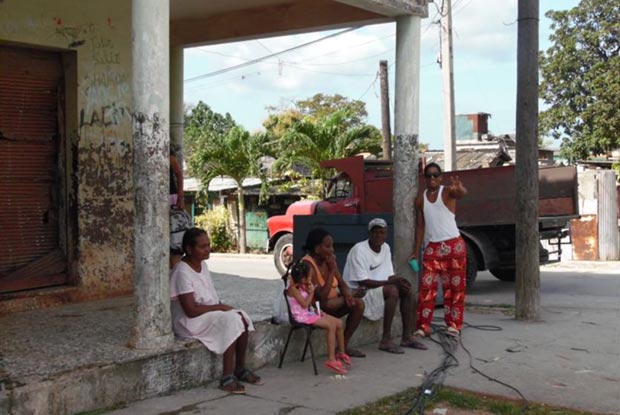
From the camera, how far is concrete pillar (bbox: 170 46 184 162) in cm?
1105

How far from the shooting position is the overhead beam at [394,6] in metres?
7.69

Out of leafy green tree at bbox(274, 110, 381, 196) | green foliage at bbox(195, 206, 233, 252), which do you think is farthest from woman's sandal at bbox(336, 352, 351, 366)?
green foliage at bbox(195, 206, 233, 252)

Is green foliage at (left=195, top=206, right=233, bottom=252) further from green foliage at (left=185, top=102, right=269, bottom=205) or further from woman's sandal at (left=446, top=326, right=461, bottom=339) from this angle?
woman's sandal at (left=446, top=326, right=461, bottom=339)

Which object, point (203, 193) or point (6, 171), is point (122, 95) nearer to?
point (6, 171)

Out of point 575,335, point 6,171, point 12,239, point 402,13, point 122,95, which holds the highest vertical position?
point 402,13

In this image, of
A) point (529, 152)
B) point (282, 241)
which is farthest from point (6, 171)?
point (282, 241)

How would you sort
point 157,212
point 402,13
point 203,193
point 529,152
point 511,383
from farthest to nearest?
point 203,193 < point 529,152 < point 402,13 < point 511,383 < point 157,212

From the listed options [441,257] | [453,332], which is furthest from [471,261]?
[441,257]

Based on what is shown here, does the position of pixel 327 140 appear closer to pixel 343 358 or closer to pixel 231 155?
pixel 231 155

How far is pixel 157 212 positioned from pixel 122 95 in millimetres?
3134

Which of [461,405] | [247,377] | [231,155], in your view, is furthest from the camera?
[231,155]

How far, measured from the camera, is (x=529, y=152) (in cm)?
896

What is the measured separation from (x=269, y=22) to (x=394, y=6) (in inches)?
97.7

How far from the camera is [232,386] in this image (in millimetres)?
5613
